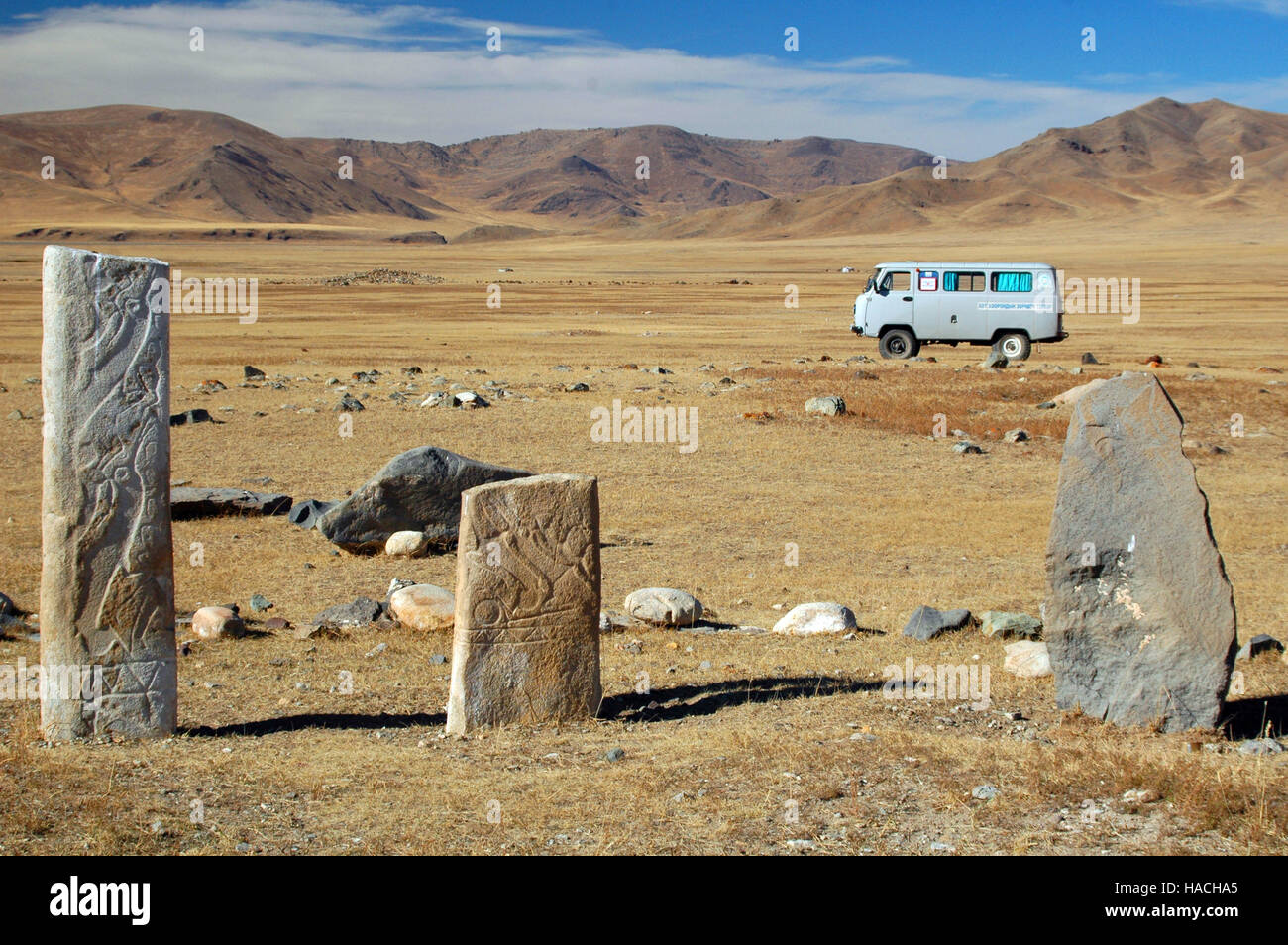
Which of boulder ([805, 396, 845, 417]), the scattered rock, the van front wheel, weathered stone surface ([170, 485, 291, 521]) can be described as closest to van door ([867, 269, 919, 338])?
the van front wheel

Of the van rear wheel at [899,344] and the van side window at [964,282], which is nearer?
the van side window at [964,282]

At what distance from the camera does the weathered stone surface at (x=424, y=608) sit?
32.8 ft

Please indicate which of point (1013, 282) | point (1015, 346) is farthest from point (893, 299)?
point (1015, 346)

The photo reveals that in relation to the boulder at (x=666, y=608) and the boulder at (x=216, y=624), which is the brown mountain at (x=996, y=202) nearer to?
the boulder at (x=666, y=608)

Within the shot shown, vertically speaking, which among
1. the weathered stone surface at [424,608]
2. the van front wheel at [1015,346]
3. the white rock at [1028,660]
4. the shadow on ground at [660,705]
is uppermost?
the van front wheel at [1015,346]

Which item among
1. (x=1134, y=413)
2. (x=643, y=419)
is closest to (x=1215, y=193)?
(x=643, y=419)

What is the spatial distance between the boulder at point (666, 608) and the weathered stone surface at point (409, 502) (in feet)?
9.54

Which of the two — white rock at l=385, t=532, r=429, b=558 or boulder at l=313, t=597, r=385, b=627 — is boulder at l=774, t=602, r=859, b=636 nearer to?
boulder at l=313, t=597, r=385, b=627

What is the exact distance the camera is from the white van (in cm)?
3142

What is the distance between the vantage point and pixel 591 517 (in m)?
7.41

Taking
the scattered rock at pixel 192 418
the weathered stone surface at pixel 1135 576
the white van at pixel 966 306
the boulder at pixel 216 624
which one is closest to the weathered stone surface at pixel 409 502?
the boulder at pixel 216 624

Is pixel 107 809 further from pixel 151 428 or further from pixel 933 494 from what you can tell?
pixel 933 494

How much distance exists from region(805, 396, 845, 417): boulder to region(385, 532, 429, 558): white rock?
37.6ft

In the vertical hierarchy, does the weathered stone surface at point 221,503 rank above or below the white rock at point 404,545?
above
